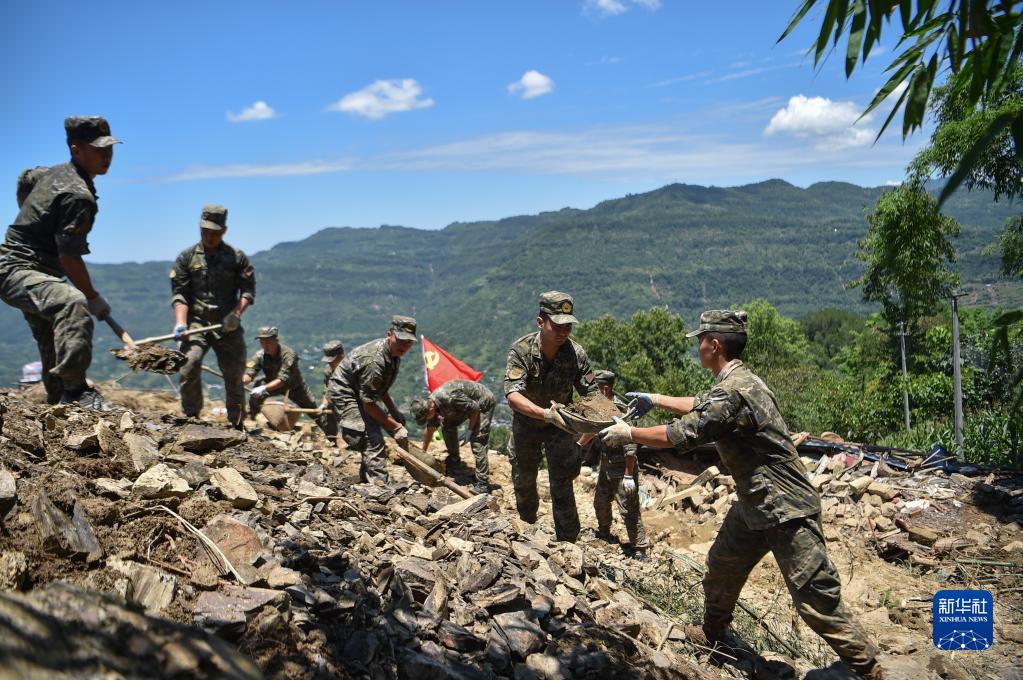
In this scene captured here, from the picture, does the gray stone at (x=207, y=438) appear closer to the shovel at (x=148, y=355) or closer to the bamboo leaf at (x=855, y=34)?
the shovel at (x=148, y=355)

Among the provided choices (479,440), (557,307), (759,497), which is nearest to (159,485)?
(557,307)

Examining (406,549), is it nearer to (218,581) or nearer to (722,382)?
(218,581)

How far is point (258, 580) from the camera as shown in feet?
9.45

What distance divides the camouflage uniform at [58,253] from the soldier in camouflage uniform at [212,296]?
172 cm

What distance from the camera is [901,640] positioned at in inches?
188

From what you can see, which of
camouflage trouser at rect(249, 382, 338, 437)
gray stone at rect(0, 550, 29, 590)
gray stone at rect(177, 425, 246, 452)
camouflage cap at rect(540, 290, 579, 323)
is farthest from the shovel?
gray stone at rect(0, 550, 29, 590)

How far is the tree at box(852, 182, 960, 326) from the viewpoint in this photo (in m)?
22.7

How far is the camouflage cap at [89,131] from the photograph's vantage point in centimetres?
501

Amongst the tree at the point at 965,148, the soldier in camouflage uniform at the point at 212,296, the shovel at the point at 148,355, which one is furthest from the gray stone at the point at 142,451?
the tree at the point at 965,148

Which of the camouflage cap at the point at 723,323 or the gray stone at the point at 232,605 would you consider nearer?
the gray stone at the point at 232,605

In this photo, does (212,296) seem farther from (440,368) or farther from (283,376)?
(440,368)

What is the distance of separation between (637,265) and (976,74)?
603 feet

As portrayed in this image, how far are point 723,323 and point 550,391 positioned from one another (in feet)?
5.80

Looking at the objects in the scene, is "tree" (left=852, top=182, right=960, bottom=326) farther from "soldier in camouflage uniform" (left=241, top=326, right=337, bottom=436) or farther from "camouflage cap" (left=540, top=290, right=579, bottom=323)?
"camouflage cap" (left=540, top=290, right=579, bottom=323)
